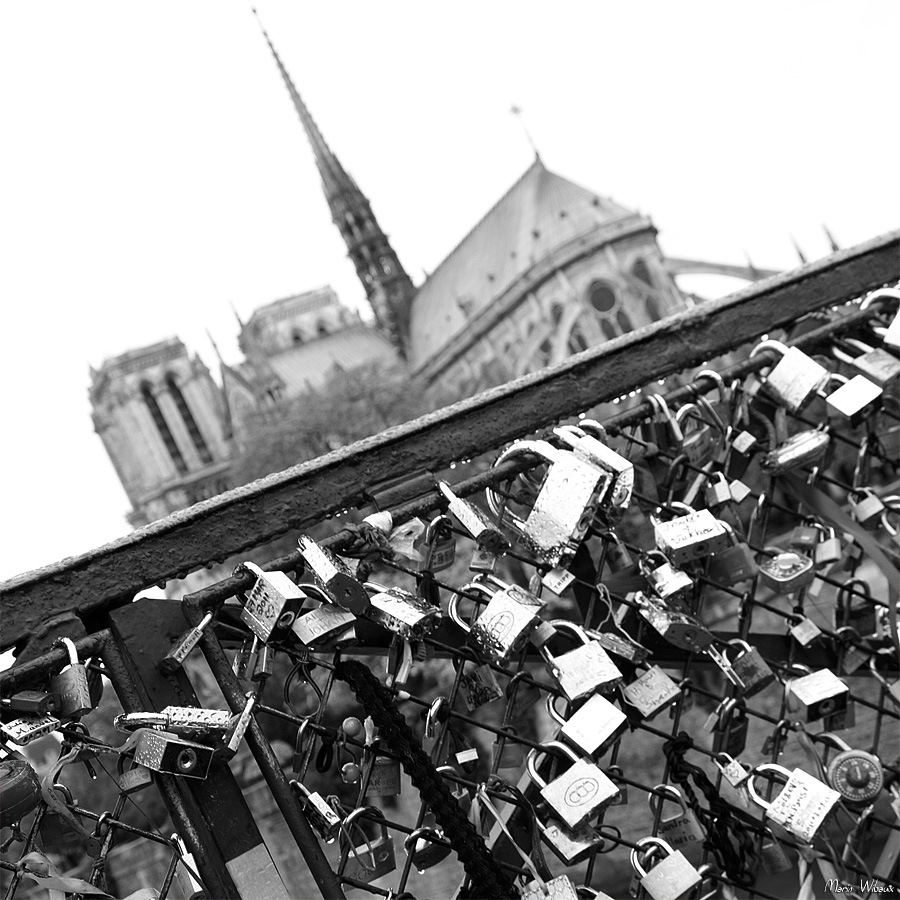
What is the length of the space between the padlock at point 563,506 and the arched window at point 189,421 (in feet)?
164

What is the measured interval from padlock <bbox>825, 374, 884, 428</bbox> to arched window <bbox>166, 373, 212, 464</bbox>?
49766mm

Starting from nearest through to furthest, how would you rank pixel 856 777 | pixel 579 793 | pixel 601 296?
pixel 579 793
pixel 856 777
pixel 601 296

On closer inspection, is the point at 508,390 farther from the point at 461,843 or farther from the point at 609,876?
the point at 609,876

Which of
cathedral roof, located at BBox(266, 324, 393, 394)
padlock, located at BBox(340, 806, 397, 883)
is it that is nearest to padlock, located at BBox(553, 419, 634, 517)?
padlock, located at BBox(340, 806, 397, 883)

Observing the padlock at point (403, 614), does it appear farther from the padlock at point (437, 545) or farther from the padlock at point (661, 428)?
the padlock at point (661, 428)

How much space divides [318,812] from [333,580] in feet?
1.01

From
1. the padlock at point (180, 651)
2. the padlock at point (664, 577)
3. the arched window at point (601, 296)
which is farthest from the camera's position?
the arched window at point (601, 296)

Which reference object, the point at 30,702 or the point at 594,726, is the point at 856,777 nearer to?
the point at 594,726

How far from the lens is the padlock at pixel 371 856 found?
1544 mm

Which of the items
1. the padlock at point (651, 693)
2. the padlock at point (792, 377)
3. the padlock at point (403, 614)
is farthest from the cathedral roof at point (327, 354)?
the padlock at point (403, 614)

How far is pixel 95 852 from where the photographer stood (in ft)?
4.55

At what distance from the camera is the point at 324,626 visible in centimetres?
155

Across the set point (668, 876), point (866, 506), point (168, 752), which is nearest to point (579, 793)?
point (668, 876)

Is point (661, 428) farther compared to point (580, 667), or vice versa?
point (661, 428)
